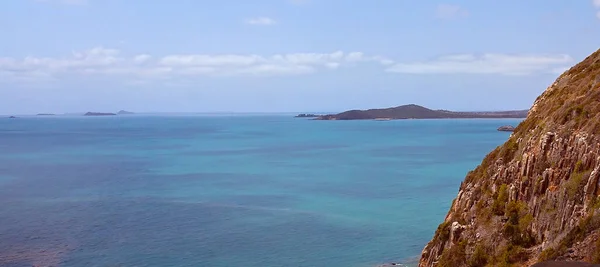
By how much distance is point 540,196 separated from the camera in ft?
60.1

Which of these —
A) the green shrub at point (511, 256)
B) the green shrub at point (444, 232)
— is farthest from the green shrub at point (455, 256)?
the green shrub at point (511, 256)

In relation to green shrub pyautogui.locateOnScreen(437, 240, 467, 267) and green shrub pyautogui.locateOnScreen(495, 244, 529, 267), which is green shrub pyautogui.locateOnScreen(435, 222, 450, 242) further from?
green shrub pyautogui.locateOnScreen(495, 244, 529, 267)

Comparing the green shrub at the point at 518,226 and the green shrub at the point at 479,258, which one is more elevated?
the green shrub at the point at 518,226

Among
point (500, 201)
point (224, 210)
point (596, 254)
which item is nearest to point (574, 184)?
point (596, 254)

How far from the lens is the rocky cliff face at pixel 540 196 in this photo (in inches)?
642

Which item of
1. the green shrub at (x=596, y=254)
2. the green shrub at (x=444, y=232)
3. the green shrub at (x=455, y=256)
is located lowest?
the green shrub at (x=455, y=256)

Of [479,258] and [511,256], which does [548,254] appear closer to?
[511,256]

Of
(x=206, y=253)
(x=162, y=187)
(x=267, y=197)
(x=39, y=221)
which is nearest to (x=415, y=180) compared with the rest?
(x=267, y=197)

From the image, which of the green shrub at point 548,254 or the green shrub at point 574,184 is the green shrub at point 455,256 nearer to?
the green shrub at point 548,254

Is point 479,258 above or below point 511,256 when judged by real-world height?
below

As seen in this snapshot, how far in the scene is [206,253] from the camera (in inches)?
1486

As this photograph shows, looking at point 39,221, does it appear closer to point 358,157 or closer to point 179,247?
point 179,247

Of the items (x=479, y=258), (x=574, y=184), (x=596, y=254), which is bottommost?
(x=479, y=258)

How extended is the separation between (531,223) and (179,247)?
27.3 metres
